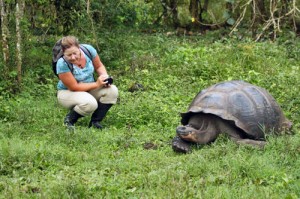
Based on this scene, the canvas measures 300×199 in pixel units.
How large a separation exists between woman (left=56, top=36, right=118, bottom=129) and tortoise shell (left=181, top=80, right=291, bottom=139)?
3.84 feet

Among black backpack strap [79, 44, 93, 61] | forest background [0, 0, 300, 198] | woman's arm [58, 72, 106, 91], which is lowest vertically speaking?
forest background [0, 0, 300, 198]

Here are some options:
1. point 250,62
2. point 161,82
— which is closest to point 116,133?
point 161,82

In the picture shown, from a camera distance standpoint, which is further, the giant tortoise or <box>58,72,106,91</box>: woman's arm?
<box>58,72,106,91</box>: woman's arm

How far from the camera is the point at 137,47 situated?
1067 cm

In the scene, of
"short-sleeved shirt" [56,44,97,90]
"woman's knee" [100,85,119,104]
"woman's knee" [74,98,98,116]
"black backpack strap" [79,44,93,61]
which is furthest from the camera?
"woman's knee" [100,85,119,104]

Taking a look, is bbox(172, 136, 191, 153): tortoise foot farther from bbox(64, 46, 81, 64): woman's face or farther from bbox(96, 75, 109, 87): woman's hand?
bbox(64, 46, 81, 64): woman's face

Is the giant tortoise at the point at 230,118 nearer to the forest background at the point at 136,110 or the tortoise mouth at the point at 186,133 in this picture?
the tortoise mouth at the point at 186,133

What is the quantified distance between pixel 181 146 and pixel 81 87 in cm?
158

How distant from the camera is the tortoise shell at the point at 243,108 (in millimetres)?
5398

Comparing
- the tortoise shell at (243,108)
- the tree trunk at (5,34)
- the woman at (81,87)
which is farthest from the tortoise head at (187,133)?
the tree trunk at (5,34)

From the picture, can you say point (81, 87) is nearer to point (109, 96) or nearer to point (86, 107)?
point (86, 107)

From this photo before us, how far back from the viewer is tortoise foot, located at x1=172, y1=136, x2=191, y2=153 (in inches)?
209

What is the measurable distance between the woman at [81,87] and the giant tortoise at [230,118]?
121 cm

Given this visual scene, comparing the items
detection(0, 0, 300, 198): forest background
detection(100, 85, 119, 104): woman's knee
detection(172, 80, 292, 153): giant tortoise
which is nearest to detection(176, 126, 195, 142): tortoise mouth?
detection(172, 80, 292, 153): giant tortoise
